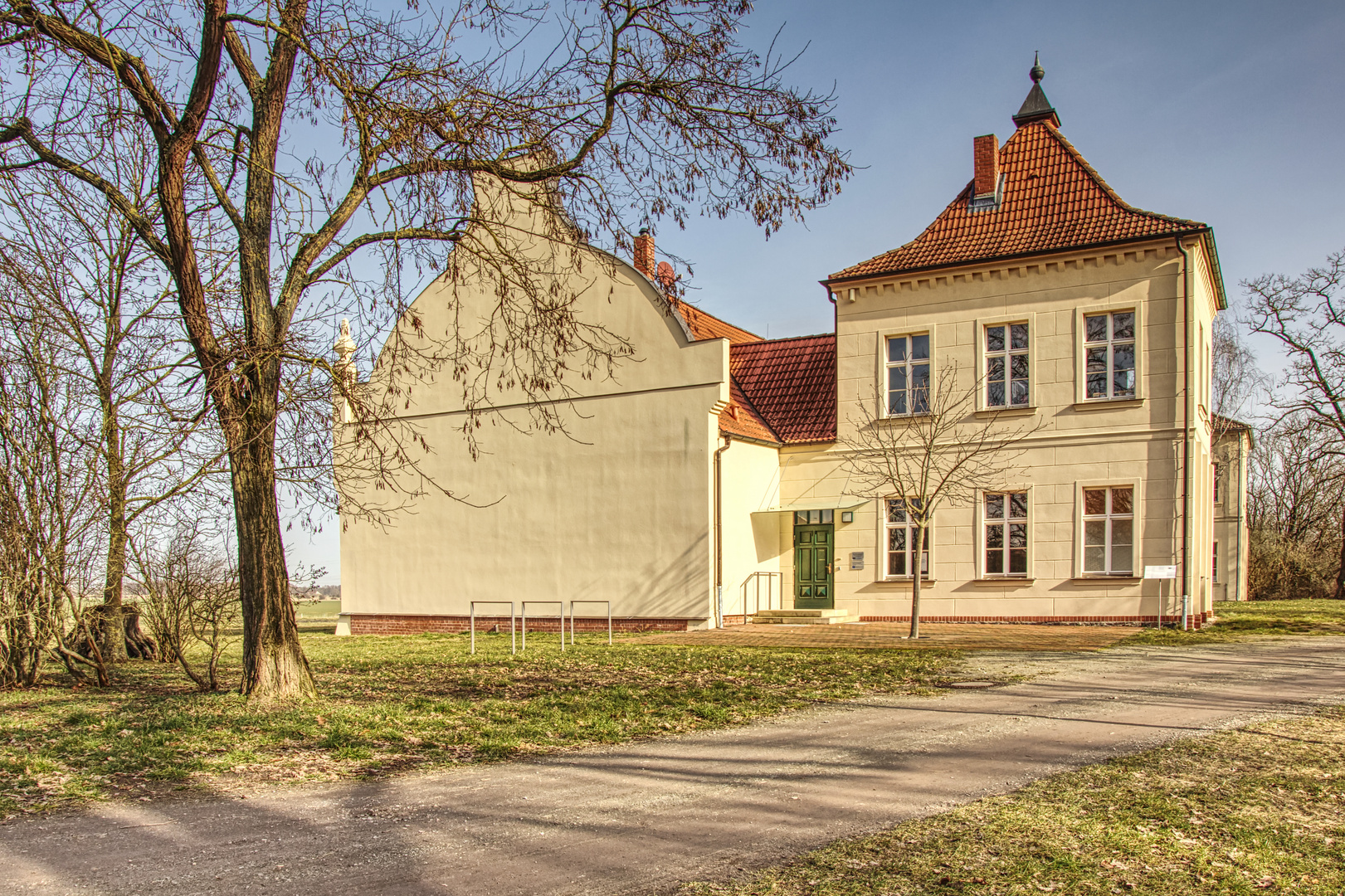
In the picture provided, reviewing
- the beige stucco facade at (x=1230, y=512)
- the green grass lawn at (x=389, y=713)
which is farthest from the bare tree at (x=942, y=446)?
the beige stucco facade at (x=1230, y=512)

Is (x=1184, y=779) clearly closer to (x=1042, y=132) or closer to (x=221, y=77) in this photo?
(x=221, y=77)

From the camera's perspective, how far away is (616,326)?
78.2 feet

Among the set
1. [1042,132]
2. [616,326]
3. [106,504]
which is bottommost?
[106,504]

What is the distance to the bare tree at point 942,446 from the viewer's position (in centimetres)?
2211

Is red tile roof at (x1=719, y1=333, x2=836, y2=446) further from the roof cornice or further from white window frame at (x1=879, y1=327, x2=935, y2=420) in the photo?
the roof cornice

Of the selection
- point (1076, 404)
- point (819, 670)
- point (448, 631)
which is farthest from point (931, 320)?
point (448, 631)

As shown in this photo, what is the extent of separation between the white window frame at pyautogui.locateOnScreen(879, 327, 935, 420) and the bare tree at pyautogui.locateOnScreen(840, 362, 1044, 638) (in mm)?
115

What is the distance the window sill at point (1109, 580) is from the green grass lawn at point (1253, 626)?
45.9 inches

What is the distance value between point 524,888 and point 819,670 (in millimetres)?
9050

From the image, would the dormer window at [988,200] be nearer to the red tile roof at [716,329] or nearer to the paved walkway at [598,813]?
the red tile roof at [716,329]

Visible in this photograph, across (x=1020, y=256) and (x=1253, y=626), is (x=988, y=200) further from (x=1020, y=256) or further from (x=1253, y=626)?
(x=1253, y=626)

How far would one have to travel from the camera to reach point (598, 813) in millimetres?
5812

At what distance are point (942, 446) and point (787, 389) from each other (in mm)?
4595

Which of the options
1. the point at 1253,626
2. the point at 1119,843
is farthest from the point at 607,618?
the point at 1119,843
